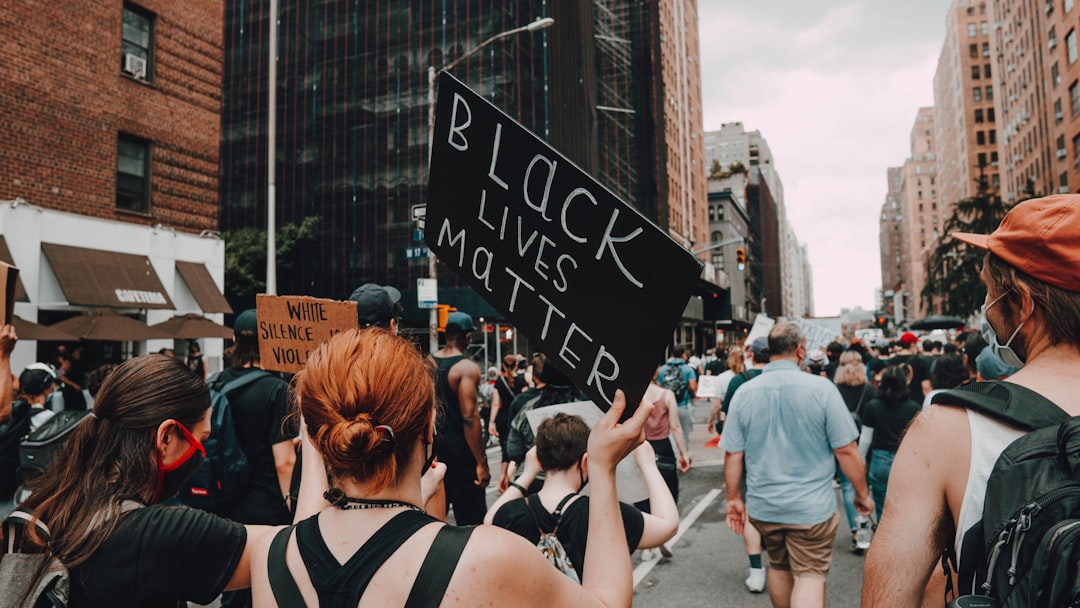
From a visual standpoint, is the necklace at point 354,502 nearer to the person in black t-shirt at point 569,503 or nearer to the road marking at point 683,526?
the person in black t-shirt at point 569,503

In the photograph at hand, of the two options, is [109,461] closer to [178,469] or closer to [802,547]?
[178,469]

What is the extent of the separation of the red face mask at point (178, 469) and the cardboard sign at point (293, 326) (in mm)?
1813

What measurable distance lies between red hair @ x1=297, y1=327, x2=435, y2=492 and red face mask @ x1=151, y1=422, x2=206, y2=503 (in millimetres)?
768

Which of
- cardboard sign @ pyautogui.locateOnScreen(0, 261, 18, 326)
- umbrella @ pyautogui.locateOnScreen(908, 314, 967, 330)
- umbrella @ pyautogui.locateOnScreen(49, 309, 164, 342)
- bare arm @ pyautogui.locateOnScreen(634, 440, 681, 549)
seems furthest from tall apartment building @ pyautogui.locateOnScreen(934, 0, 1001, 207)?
cardboard sign @ pyautogui.locateOnScreen(0, 261, 18, 326)

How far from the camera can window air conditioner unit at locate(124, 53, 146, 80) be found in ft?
51.7

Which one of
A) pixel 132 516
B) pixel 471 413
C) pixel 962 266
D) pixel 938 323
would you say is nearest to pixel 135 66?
pixel 471 413

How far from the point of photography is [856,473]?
4723mm

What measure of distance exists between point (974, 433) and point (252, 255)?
47.8m

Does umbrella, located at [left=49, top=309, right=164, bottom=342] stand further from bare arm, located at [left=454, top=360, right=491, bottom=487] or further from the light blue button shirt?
the light blue button shirt

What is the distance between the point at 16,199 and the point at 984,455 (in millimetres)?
15856

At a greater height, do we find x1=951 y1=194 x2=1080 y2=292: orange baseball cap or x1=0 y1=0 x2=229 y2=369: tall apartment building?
x1=0 y1=0 x2=229 y2=369: tall apartment building

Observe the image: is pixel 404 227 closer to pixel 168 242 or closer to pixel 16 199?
pixel 168 242

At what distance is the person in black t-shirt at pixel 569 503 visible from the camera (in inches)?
117

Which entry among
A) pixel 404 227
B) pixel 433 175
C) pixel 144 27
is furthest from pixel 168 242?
pixel 404 227
